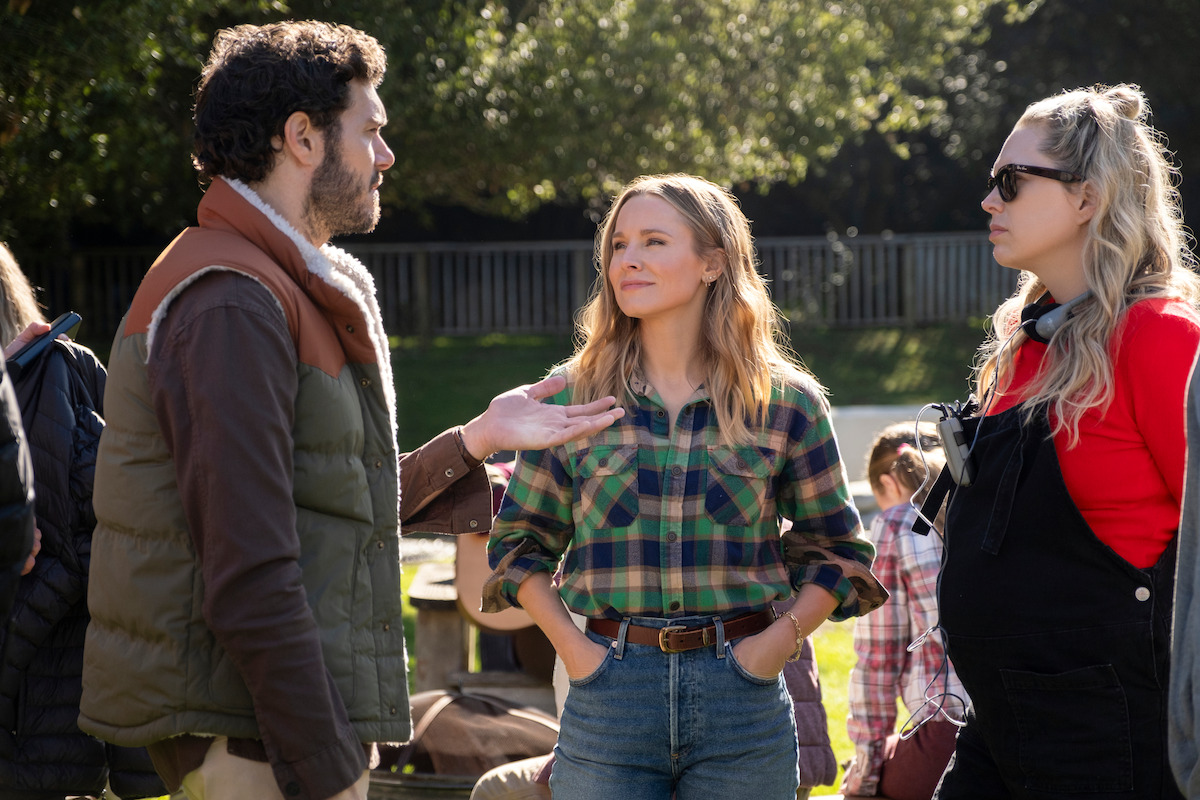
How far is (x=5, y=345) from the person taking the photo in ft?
11.0

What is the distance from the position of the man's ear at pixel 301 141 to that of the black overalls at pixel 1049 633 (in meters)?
1.54

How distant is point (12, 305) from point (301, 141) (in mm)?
1666

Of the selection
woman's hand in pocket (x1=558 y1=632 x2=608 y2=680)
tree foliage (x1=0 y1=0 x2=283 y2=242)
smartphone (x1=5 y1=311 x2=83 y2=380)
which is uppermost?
tree foliage (x1=0 y1=0 x2=283 y2=242)

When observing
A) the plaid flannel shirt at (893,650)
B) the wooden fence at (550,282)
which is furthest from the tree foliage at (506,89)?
the plaid flannel shirt at (893,650)

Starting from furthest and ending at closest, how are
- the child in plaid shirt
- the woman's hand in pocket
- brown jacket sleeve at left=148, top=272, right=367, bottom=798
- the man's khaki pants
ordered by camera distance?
the child in plaid shirt
the woman's hand in pocket
the man's khaki pants
brown jacket sleeve at left=148, top=272, right=367, bottom=798

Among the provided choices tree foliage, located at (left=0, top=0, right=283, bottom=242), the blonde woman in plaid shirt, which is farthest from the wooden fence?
the blonde woman in plaid shirt

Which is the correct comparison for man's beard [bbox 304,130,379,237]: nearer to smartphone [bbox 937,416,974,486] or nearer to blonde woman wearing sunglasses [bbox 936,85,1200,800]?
smartphone [bbox 937,416,974,486]

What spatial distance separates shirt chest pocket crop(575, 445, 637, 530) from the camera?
259 cm

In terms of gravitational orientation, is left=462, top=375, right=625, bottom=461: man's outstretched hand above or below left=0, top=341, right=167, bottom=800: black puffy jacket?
above

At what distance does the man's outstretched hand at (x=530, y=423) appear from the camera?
8.16 feet

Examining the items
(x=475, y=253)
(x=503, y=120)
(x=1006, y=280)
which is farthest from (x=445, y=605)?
(x=1006, y=280)

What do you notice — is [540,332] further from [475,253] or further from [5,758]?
[5,758]

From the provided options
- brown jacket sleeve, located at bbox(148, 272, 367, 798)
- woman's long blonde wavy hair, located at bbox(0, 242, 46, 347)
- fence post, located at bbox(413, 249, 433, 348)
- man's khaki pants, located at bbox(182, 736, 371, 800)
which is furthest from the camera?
fence post, located at bbox(413, 249, 433, 348)

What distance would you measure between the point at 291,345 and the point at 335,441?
20 cm
